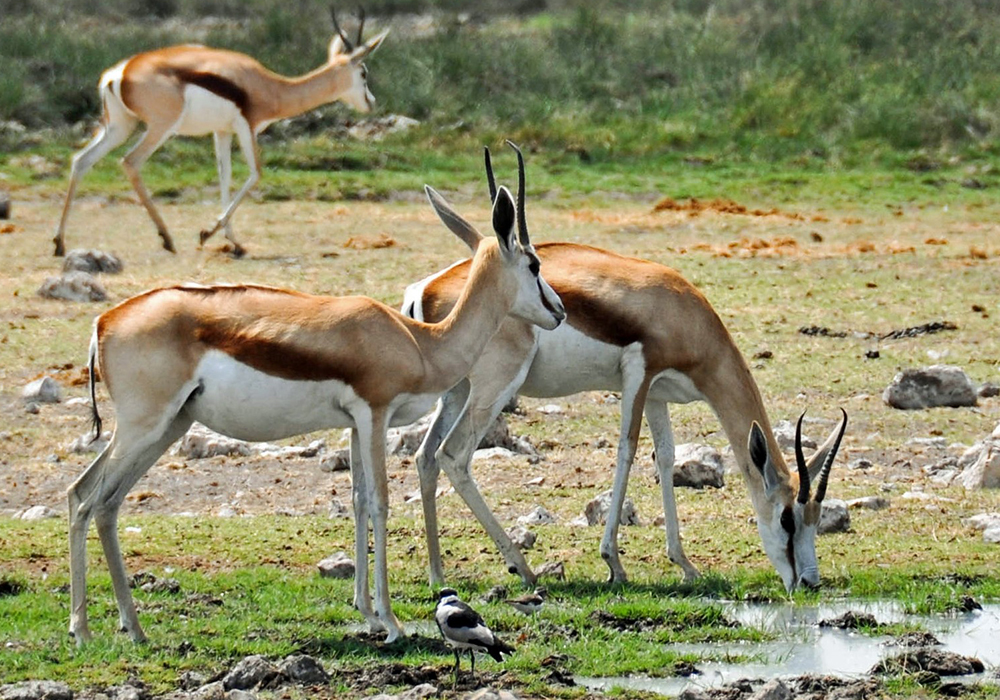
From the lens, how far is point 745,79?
23094mm

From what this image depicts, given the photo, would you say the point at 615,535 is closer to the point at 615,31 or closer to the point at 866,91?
the point at 866,91

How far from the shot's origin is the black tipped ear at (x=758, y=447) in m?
7.29

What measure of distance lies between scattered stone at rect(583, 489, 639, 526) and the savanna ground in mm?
136

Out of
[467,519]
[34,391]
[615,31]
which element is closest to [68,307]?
[34,391]

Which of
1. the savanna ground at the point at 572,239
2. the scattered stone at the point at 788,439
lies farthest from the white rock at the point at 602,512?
the scattered stone at the point at 788,439

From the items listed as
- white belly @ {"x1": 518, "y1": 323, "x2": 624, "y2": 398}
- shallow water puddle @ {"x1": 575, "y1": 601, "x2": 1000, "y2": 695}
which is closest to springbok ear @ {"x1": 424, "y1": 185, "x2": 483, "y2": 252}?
white belly @ {"x1": 518, "y1": 323, "x2": 624, "y2": 398}

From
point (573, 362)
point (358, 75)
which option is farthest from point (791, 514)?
point (358, 75)

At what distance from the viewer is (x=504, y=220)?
21.8ft

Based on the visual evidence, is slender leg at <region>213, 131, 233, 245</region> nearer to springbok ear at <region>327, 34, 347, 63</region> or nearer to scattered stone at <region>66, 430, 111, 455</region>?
springbok ear at <region>327, 34, 347, 63</region>

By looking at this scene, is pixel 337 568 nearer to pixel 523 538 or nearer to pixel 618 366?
pixel 523 538

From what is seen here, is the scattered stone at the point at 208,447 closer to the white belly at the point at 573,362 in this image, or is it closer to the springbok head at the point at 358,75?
the white belly at the point at 573,362

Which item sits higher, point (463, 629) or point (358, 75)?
point (463, 629)

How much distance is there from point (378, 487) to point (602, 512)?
2.30m

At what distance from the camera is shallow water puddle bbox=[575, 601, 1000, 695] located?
19.8ft
